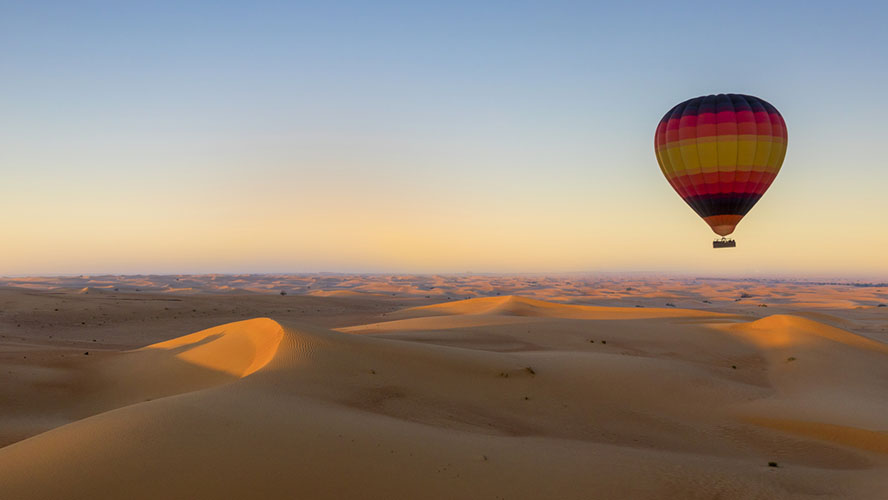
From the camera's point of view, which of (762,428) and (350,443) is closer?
(350,443)

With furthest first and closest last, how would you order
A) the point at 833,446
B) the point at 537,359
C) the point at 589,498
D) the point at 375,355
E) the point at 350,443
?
the point at 537,359, the point at 375,355, the point at 833,446, the point at 350,443, the point at 589,498

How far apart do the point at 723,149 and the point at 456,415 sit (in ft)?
61.7

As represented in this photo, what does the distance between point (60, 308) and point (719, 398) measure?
31229 millimetres

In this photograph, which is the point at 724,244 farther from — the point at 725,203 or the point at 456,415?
the point at 456,415

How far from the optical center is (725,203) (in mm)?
24516

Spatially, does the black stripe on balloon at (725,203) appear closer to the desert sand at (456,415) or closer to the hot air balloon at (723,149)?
the hot air balloon at (723,149)

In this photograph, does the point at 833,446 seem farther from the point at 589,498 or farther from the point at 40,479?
the point at 40,479

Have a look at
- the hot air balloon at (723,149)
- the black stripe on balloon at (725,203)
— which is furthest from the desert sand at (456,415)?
the hot air balloon at (723,149)

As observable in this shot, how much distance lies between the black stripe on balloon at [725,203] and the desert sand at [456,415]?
6046 mm

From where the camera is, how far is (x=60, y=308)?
98.0 ft

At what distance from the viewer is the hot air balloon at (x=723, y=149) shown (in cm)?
2294

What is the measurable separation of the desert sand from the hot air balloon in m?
6.26

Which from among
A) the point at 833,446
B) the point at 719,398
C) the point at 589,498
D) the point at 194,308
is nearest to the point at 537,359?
the point at 719,398

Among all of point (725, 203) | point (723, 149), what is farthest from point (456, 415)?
point (725, 203)
